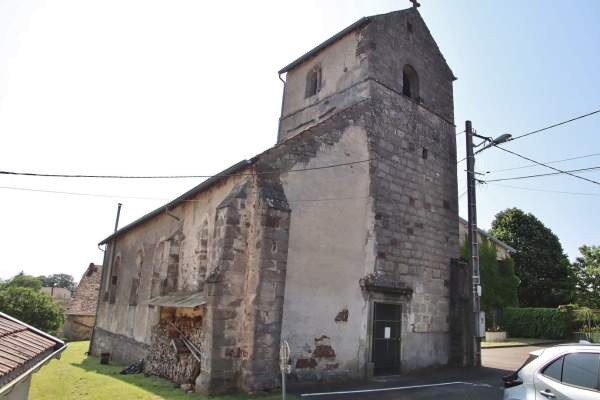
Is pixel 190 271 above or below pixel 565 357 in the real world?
above

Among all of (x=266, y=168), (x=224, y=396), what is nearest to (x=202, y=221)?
(x=266, y=168)

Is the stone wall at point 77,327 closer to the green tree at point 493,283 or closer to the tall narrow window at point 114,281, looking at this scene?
the tall narrow window at point 114,281

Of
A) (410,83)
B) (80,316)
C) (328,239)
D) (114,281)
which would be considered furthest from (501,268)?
(80,316)

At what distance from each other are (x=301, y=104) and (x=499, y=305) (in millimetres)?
19532

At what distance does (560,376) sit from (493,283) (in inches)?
922

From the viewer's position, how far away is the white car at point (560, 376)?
16.3 feet

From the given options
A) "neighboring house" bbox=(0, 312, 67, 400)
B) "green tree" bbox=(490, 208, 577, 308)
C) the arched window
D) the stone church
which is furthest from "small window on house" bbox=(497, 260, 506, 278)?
"neighboring house" bbox=(0, 312, 67, 400)

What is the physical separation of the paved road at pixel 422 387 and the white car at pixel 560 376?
3609 millimetres

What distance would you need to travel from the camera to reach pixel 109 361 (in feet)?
58.2

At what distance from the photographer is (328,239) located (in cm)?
1116

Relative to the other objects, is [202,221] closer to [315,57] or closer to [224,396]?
[224,396]

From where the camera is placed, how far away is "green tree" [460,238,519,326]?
26.3m

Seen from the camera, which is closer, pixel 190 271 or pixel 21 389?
pixel 21 389

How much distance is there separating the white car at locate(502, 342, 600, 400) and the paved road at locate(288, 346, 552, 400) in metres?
3.61
